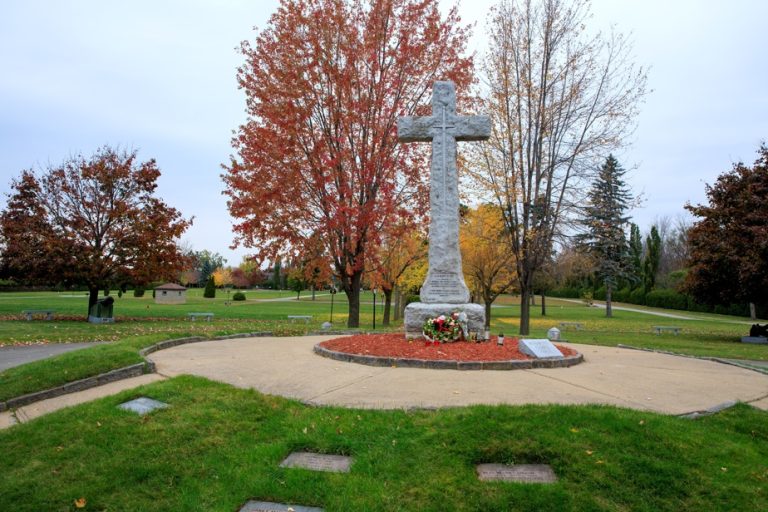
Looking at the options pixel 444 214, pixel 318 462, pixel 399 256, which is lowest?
pixel 318 462

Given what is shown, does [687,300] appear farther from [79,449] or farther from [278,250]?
[79,449]

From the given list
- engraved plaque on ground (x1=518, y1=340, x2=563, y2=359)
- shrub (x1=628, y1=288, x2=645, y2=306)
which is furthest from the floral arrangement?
shrub (x1=628, y1=288, x2=645, y2=306)

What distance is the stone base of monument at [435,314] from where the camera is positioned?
951 centimetres

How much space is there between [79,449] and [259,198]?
34.2 ft

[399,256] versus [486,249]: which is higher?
[486,249]

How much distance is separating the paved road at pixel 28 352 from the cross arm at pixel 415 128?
8.59m

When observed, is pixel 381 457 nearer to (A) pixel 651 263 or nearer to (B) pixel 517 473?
(B) pixel 517 473

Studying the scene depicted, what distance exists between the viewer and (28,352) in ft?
33.6

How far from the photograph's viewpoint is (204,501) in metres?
3.57

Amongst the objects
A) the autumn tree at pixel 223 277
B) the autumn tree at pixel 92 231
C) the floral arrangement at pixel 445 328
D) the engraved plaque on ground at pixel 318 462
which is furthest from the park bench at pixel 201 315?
the autumn tree at pixel 223 277

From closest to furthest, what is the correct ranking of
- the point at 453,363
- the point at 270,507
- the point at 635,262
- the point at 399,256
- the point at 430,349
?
the point at 270,507
the point at 453,363
the point at 430,349
the point at 399,256
the point at 635,262

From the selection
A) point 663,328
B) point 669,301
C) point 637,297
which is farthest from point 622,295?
point 663,328

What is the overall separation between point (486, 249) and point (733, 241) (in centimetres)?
981

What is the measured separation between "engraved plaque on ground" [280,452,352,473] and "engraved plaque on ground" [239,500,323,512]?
0.45 m
